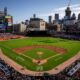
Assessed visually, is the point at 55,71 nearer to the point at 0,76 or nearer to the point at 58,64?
the point at 58,64

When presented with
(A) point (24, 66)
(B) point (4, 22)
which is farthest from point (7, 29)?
(A) point (24, 66)

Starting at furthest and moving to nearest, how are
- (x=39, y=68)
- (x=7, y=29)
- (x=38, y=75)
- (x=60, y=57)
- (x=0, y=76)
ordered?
(x=7, y=29) → (x=60, y=57) → (x=39, y=68) → (x=38, y=75) → (x=0, y=76)

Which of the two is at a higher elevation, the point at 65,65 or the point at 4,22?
the point at 4,22

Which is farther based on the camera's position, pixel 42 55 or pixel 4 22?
pixel 4 22

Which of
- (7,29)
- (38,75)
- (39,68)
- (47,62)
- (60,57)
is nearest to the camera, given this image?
(38,75)

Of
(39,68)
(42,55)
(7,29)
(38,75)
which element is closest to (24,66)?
(39,68)

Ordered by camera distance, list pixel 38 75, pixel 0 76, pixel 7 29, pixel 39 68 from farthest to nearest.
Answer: pixel 7 29, pixel 39 68, pixel 38 75, pixel 0 76

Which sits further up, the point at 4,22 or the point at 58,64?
the point at 4,22

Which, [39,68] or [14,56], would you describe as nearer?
[39,68]

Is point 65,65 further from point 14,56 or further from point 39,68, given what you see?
point 14,56
